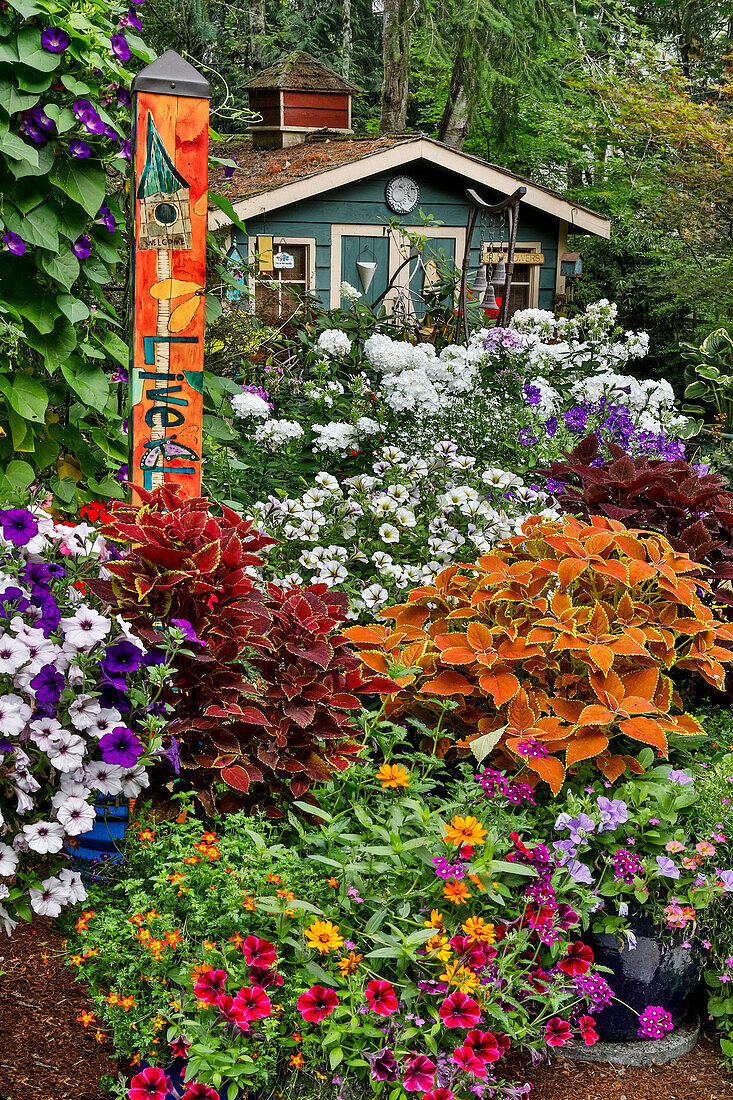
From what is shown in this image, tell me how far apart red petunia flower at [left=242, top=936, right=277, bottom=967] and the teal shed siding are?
8.37 meters

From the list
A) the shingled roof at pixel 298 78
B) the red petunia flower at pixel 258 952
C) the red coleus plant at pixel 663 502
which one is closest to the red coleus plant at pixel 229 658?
the red petunia flower at pixel 258 952

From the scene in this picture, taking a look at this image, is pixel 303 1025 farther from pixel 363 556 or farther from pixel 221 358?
pixel 221 358

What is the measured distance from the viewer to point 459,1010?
1.66m

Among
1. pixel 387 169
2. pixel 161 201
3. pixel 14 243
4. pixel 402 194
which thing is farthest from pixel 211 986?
pixel 402 194

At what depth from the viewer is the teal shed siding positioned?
9383mm

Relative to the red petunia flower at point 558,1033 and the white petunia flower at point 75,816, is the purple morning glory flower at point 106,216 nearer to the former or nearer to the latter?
the white petunia flower at point 75,816

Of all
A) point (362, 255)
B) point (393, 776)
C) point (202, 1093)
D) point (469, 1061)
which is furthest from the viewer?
point (362, 255)

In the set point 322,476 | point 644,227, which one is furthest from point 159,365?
point 644,227

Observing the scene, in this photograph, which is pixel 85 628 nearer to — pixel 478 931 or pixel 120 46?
pixel 478 931

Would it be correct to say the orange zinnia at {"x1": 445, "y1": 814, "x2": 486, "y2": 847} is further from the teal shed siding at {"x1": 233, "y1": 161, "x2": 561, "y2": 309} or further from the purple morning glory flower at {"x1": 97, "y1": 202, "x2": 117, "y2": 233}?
the teal shed siding at {"x1": 233, "y1": 161, "x2": 561, "y2": 309}

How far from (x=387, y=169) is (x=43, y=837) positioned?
867cm

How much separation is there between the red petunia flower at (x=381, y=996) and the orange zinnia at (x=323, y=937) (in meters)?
0.09

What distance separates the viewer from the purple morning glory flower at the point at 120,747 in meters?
1.77

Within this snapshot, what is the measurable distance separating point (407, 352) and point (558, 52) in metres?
12.3
